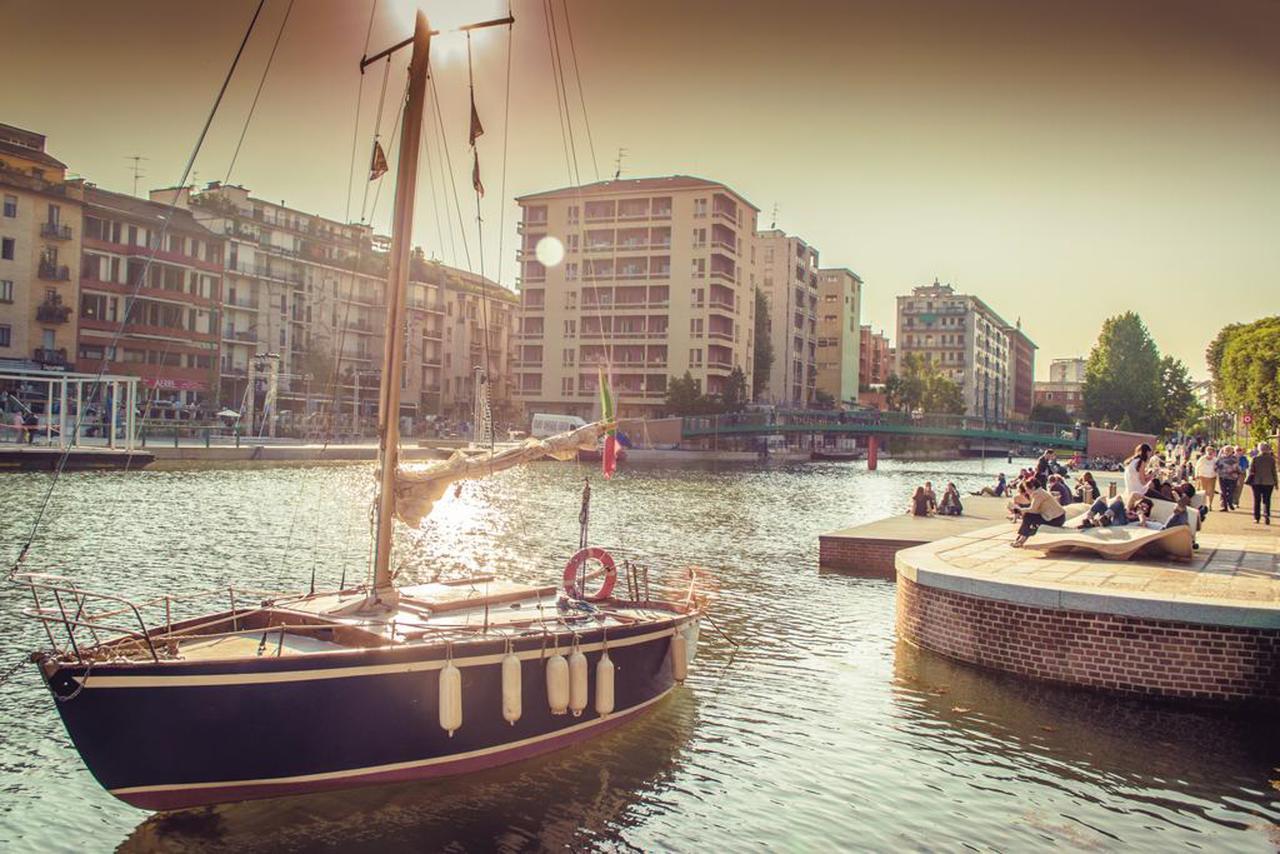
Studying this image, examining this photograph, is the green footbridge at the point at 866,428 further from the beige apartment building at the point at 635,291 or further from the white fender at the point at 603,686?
the white fender at the point at 603,686

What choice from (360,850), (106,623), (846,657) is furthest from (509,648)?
(106,623)

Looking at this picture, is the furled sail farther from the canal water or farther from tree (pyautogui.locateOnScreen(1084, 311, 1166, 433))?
tree (pyautogui.locateOnScreen(1084, 311, 1166, 433))

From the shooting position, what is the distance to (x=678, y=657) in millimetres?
14750

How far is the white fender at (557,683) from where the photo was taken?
481 inches

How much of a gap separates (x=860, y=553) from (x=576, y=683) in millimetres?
16554

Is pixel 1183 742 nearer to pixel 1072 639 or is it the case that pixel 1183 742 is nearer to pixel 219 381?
pixel 1072 639

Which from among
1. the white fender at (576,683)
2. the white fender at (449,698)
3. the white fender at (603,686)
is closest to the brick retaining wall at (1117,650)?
the white fender at (603,686)

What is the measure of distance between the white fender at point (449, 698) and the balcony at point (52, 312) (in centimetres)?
7695

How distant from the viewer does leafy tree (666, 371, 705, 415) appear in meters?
104

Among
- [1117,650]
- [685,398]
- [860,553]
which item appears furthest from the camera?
[685,398]

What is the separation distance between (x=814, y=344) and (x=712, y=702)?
5624 inches

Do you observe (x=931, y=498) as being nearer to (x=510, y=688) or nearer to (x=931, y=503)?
(x=931, y=503)

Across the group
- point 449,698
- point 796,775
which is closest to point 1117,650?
point 796,775

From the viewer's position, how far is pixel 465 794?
1148 centimetres
